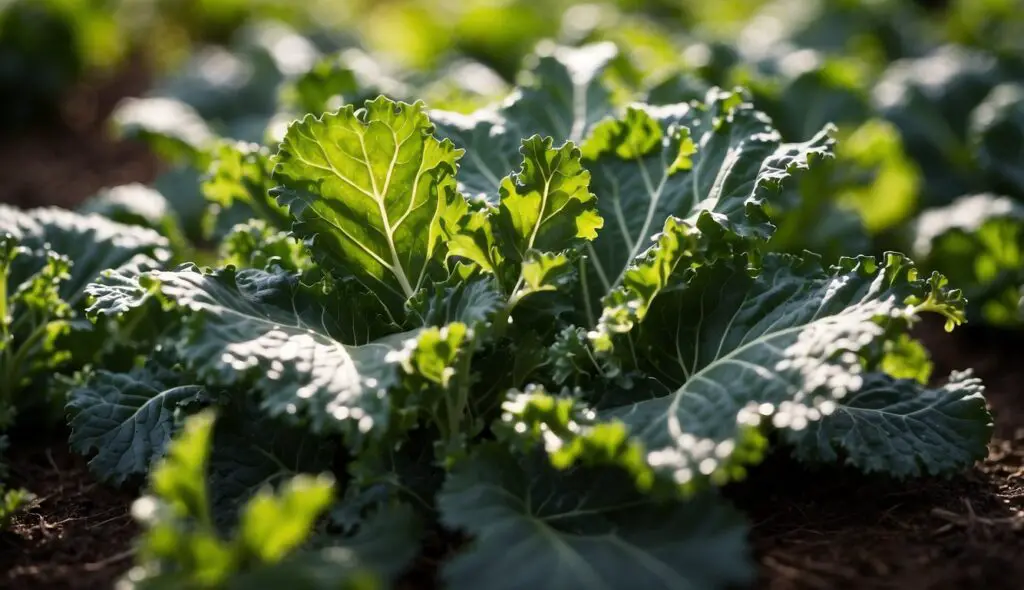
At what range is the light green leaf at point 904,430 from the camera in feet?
7.86

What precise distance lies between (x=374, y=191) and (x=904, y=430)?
56.9 inches

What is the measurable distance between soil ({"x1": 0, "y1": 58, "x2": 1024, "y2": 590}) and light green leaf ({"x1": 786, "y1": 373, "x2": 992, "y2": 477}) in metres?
0.11

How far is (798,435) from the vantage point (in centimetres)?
220

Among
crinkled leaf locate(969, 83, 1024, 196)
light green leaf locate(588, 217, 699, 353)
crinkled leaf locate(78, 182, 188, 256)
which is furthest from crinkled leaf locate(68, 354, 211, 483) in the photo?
crinkled leaf locate(969, 83, 1024, 196)

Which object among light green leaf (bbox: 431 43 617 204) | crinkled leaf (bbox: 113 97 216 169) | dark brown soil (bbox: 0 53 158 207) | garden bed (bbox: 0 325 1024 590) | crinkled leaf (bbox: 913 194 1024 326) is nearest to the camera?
garden bed (bbox: 0 325 1024 590)

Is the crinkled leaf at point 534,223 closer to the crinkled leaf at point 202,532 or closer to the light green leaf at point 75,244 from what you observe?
the crinkled leaf at point 202,532

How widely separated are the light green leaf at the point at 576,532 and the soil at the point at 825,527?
222mm

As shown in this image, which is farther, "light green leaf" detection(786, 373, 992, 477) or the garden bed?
"light green leaf" detection(786, 373, 992, 477)

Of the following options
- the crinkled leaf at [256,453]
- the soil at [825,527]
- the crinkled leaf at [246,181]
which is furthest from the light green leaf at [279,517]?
the crinkled leaf at [246,181]

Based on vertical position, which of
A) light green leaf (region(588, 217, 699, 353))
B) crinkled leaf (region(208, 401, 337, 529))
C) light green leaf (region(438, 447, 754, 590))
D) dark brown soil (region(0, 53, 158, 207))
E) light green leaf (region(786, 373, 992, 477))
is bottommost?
light green leaf (region(786, 373, 992, 477))

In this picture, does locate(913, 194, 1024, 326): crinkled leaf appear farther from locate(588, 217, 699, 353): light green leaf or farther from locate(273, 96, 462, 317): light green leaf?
locate(273, 96, 462, 317): light green leaf

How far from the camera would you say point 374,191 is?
8.27 feet

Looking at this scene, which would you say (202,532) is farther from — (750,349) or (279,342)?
(750,349)

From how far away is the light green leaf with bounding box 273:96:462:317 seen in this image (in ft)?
8.00
